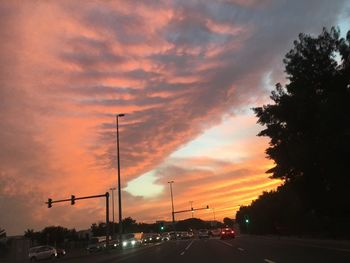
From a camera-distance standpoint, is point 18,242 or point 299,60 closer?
point 18,242

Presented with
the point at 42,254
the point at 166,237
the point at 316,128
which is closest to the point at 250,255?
the point at 316,128

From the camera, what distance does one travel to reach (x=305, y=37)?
163 feet

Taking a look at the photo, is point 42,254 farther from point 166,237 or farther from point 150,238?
point 166,237

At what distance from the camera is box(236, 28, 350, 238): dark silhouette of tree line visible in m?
41.8

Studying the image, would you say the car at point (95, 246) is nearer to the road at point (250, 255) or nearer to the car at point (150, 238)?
the road at point (250, 255)

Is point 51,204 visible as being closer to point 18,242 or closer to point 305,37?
point 18,242

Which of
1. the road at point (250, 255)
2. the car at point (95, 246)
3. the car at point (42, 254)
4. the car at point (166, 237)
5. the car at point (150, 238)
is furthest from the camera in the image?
the car at point (166, 237)

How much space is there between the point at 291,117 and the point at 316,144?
4.36m

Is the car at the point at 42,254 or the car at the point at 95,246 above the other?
the car at the point at 95,246

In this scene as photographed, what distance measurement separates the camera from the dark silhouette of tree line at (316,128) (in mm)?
41812

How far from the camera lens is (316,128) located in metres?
44.3

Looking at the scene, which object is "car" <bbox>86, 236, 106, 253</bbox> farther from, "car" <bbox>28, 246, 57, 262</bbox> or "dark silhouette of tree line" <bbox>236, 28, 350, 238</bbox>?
"dark silhouette of tree line" <bbox>236, 28, 350, 238</bbox>

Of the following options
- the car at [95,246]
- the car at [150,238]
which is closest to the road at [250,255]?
the car at [95,246]

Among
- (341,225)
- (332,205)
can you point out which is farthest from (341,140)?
(341,225)
